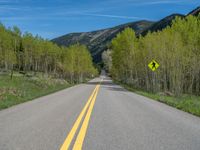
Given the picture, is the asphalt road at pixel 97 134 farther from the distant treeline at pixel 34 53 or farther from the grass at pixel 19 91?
the distant treeline at pixel 34 53

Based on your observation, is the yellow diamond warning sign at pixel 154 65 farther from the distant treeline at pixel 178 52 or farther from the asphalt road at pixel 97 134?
the asphalt road at pixel 97 134

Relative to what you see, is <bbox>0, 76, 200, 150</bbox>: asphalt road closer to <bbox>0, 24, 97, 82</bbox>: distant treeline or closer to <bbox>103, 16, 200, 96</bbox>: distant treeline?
<bbox>103, 16, 200, 96</bbox>: distant treeline

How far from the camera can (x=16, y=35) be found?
8006 centimetres

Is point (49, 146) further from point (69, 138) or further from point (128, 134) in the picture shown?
point (128, 134)

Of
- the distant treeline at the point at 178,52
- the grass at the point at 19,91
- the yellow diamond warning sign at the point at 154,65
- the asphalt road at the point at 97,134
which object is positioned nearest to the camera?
the asphalt road at the point at 97,134

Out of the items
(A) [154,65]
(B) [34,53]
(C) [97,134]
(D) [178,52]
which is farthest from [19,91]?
(B) [34,53]

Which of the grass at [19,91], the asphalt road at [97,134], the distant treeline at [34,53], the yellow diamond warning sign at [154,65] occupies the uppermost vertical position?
the distant treeline at [34,53]

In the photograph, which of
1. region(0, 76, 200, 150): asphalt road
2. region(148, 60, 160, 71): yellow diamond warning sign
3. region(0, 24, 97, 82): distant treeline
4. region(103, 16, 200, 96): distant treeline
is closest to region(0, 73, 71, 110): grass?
region(0, 76, 200, 150): asphalt road

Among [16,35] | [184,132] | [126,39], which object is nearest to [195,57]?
[126,39]

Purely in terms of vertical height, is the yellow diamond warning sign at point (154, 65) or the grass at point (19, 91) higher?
the yellow diamond warning sign at point (154, 65)

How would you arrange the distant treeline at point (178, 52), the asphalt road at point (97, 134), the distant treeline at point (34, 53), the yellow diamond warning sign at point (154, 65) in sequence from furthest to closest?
the distant treeline at point (34, 53) < the distant treeline at point (178, 52) < the yellow diamond warning sign at point (154, 65) < the asphalt road at point (97, 134)

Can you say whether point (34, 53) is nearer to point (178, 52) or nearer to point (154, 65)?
point (178, 52)

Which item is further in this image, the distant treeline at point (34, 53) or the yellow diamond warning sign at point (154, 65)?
the distant treeline at point (34, 53)

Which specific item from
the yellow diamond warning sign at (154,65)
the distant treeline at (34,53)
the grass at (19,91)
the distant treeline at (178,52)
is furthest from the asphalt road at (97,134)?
the distant treeline at (34,53)
